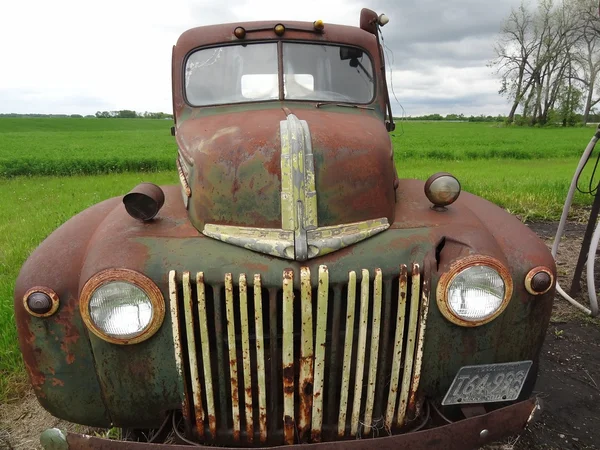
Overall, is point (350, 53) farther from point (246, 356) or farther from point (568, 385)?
point (568, 385)

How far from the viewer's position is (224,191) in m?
2.24

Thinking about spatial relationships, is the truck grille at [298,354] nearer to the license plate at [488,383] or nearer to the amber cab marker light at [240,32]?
the license plate at [488,383]

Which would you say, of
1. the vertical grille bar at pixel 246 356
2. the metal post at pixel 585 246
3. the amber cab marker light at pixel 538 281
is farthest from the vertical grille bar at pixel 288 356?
the metal post at pixel 585 246

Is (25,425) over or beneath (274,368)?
beneath

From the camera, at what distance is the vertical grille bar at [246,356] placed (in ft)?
6.09

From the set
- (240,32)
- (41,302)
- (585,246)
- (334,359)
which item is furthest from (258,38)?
(585,246)

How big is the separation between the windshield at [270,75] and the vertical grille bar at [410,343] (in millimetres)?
1728

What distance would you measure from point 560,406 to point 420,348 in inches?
67.2

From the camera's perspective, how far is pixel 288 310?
1848 millimetres

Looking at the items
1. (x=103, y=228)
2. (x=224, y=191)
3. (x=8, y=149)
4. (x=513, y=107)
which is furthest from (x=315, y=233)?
(x=513, y=107)

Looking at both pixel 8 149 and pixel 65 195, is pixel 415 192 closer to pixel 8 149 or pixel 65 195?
pixel 65 195

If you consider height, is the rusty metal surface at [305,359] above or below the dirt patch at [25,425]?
above

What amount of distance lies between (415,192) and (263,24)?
1679 mm

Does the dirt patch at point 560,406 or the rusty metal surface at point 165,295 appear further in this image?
the dirt patch at point 560,406
